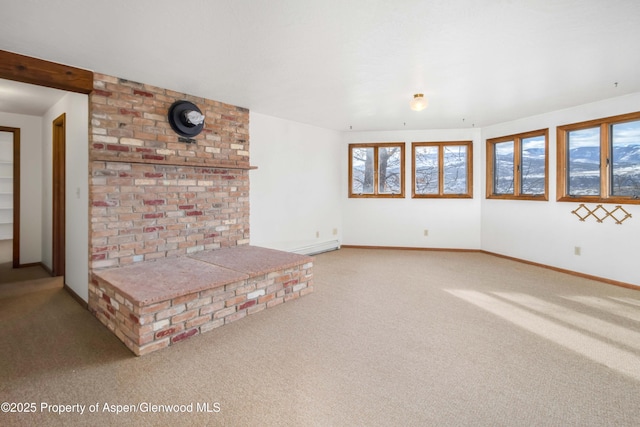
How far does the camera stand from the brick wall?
9.48ft

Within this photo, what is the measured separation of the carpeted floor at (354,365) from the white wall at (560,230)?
2.37ft

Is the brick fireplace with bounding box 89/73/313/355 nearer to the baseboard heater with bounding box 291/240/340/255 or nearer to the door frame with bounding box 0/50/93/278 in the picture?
the door frame with bounding box 0/50/93/278

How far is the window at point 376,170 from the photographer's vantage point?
5.90 m

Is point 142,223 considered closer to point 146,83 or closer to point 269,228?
point 146,83

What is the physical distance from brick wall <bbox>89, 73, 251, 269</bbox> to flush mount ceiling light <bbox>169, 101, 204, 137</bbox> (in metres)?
0.08

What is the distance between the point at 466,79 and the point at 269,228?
3077 millimetres

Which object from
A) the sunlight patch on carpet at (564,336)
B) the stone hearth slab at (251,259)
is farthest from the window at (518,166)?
the stone hearth slab at (251,259)

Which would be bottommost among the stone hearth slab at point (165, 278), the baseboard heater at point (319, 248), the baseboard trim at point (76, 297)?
the baseboard trim at point (76, 297)

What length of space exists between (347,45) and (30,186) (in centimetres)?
501

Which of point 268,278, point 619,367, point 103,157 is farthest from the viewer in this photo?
point 268,278

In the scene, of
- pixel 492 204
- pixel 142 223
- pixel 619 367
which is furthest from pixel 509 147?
pixel 142 223

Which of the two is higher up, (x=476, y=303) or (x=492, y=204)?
(x=492, y=204)

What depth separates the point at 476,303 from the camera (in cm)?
314

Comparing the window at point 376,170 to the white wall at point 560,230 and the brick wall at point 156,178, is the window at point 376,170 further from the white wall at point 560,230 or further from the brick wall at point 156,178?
the brick wall at point 156,178
